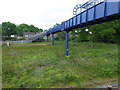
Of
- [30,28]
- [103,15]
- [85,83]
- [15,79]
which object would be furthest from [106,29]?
[30,28]

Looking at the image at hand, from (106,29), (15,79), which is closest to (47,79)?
(15,79)

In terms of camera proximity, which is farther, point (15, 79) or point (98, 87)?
point (15, 79)

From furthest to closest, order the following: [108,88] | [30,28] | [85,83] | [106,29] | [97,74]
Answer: [30,28]
[106,29]
[97,74]
[85,83]
[108,88]

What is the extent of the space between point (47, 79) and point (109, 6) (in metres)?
5.38

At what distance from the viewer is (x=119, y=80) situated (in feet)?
21.2

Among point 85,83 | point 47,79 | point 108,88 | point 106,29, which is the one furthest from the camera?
point 106,29

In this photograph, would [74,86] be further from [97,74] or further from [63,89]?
[97,74]

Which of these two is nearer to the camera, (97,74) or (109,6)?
(109,6)

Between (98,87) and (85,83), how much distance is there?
69 centimetres

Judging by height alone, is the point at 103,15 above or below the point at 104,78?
above

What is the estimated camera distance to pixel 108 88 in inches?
217

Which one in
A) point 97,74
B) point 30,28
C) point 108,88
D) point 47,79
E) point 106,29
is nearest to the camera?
point 108,88

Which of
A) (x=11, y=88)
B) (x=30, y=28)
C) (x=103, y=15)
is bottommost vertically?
(x=11, y=88)

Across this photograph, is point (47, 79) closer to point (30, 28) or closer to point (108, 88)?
point (108, 88)
